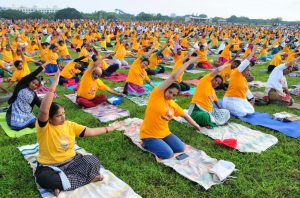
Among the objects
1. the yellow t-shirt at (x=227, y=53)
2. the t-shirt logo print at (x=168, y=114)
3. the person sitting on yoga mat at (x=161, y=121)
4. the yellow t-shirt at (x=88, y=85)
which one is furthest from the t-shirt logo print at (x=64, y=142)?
the yellow t-shirt at (x=227, y=53)

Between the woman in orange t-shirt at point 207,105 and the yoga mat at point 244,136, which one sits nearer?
the yoga mat at point 244,136

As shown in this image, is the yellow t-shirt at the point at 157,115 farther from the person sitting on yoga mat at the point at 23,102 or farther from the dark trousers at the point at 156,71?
the dark trousers at the point at 156,71

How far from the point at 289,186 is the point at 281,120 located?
2.74 meters

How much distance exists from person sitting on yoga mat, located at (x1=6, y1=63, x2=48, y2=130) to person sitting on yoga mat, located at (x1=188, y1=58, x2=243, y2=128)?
322 cm

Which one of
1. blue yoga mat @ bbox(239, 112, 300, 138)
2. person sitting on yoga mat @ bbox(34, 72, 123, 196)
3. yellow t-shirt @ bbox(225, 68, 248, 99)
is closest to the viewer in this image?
person sitting on yoga mat @ bbox(34, 72, 123, 196)

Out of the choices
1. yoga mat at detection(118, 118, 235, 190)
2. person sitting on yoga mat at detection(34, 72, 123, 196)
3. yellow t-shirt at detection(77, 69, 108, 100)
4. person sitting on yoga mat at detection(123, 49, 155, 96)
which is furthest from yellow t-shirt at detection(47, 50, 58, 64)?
person sitting on yoga mat at detection(34, 72, 123, 196)

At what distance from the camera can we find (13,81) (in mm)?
8664

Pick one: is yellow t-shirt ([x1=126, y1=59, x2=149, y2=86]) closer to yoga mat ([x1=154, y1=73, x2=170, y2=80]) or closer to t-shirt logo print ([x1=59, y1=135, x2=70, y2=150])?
yoga mat ([x1=154, y1=73, x2=170, y2=80])

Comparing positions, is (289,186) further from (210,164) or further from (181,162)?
(181,162)

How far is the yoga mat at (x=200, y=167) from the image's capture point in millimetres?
4246

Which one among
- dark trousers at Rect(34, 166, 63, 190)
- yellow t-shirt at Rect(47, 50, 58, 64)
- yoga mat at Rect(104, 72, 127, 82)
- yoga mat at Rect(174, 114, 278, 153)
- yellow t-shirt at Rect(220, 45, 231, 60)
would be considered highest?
yellow t-shirt at Rect(220, 45, 231, 60)

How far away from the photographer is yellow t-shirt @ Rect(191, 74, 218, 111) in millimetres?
6117

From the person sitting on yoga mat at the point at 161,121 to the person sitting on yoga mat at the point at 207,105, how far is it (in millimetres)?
1177

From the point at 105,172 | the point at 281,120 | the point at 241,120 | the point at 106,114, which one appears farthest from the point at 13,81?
the point at 281,120
